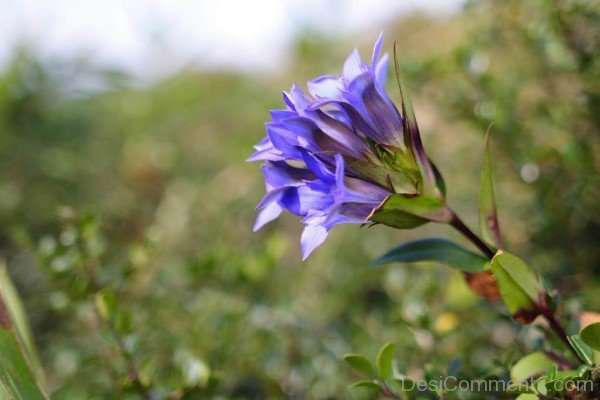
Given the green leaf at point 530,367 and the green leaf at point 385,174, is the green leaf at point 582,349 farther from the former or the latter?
the green leaf at point 385,174

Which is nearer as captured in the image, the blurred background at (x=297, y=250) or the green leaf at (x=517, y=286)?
the green leaf at (x=517, y=286)

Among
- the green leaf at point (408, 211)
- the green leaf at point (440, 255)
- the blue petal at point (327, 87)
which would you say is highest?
the blue petal at point (327, 87)

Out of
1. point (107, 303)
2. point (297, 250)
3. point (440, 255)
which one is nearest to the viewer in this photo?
point (440, 255)

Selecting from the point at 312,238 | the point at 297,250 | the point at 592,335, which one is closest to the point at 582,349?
the point at 592,335

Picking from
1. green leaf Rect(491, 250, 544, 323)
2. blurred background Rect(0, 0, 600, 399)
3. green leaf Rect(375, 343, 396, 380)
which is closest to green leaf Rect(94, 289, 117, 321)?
blurred background Rect(0, 0, 600, 399)

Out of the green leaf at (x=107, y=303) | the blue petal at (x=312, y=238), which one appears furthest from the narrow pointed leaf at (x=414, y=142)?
the green leaf at (x=107, y=303)

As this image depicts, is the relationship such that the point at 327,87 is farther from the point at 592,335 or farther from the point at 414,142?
the point at 592,335
